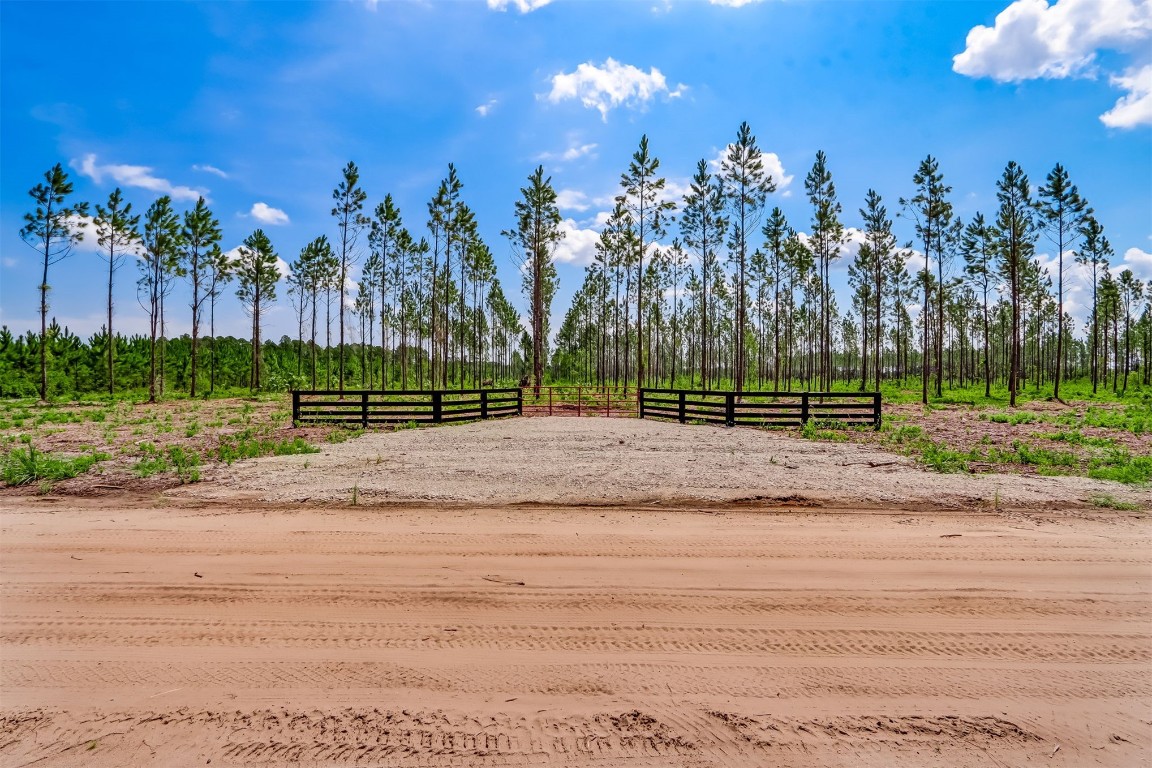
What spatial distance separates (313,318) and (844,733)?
45613 mm

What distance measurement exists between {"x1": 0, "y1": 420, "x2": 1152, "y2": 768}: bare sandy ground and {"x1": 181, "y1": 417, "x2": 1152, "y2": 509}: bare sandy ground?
1.10 meters

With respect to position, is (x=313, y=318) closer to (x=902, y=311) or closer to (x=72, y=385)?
(x=72, y=385)

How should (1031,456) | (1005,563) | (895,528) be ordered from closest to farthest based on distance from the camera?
(1005,563), (895,528), (1031,456)

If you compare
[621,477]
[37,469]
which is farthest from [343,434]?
[621,477]

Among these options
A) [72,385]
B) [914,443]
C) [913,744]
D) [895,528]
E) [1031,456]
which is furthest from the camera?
[72,385]

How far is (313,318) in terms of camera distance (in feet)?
136

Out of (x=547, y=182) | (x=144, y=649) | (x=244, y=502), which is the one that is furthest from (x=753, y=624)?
(x=547, y=182)

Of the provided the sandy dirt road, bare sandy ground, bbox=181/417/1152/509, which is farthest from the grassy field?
the sandy dirt road

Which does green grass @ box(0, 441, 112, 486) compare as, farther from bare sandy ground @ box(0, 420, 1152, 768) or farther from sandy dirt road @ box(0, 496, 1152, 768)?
sandy dirt road @ box(0, 496, 1152, 768)

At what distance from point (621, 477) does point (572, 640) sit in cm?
537

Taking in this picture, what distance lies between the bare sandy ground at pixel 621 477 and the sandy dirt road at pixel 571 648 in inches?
68.2

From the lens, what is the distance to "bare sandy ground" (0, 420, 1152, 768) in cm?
264

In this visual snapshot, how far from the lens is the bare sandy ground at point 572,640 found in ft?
8.66

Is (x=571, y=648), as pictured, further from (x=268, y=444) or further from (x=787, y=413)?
(x=787, y=413)
